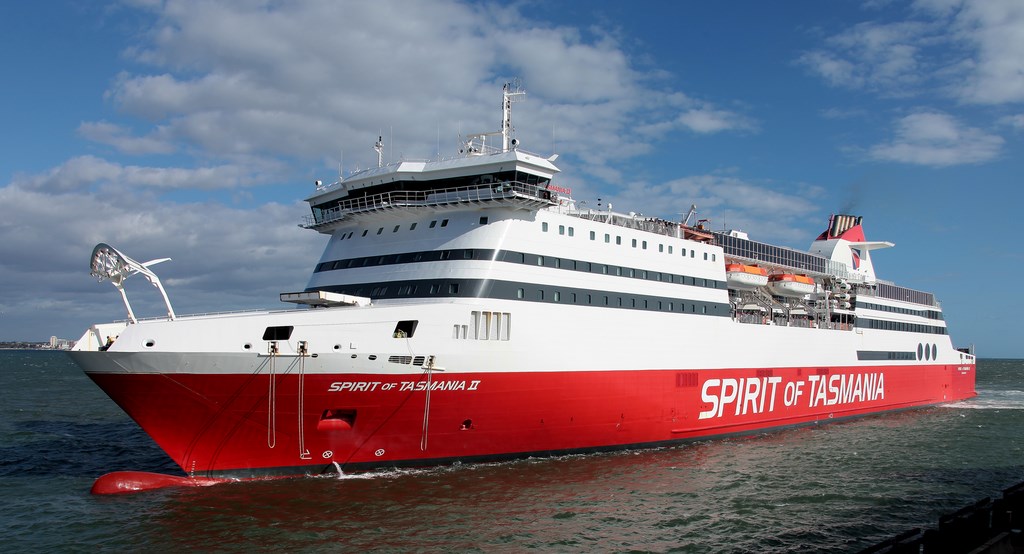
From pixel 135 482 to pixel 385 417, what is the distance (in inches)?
234

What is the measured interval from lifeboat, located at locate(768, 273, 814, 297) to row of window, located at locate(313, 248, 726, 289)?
9.36 m

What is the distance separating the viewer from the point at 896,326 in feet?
123

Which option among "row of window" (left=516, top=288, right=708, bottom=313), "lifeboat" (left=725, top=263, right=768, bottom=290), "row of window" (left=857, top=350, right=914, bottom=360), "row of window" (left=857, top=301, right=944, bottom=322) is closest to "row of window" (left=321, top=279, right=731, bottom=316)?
"row of window" (left=516, top=288, right=708, bottom=313)

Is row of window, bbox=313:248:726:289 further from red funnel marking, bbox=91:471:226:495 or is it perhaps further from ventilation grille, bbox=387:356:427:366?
red funnel marking, bbox=91:471:226:495

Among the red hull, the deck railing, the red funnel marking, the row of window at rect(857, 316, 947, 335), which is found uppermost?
the deck railing

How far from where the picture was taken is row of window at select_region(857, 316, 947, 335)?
34438 mm

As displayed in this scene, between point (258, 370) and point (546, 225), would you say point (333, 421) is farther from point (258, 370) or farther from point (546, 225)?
point (546, 225)

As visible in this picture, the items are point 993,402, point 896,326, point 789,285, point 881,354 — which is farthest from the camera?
point 993,402

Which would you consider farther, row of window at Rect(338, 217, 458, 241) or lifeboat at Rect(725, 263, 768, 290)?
lifeboat at Rect(725, 263, 768, 290)

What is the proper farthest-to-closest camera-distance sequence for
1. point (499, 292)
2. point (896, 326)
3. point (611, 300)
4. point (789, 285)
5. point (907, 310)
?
point (907, 310) < point (896, 326) < point (789, 285) < point (611, 300) < point (499, 292)

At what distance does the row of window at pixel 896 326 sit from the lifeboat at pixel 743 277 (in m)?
9.58

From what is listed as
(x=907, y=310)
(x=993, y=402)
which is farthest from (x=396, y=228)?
(x=993, y=402)

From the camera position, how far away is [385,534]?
12.8m

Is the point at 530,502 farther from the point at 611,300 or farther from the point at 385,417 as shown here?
the point at 611,300
